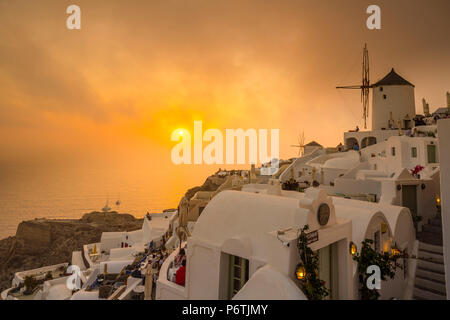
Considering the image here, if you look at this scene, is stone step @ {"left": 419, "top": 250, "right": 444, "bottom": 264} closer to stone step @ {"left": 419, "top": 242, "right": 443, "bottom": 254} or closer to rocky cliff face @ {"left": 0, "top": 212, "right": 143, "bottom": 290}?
stone step @ {"left": 419, "top": 242, "right": 443, "bottom": 254}

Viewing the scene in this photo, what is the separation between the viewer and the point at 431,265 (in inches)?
390

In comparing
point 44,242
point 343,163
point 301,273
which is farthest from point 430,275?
point 44,242

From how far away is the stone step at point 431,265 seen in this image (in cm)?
967

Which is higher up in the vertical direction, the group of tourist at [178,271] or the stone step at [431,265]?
the group of tourist at [178,271]

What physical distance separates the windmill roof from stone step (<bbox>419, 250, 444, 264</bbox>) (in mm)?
32990

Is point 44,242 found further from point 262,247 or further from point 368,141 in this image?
point 368,141

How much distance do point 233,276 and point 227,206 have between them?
199 centimetres

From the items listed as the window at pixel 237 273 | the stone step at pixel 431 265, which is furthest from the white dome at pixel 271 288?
the stone step at pixel 431 265

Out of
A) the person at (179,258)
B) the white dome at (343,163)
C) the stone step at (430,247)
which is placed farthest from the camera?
the white dome at (343,163)

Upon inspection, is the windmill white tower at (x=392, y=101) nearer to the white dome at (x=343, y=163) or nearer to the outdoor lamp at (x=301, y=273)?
the white dome at (x=343, y=163)

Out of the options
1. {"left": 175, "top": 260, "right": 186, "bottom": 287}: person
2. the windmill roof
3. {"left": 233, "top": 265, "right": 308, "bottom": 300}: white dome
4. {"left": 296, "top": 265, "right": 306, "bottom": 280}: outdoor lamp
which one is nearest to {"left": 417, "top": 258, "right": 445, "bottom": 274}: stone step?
{"left": 296, "top": 265, "right": 306, "bottom": 280}: outdoor lamp

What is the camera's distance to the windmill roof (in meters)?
35.6

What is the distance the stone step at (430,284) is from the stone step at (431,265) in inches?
22.6

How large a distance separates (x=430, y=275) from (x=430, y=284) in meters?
0.41
